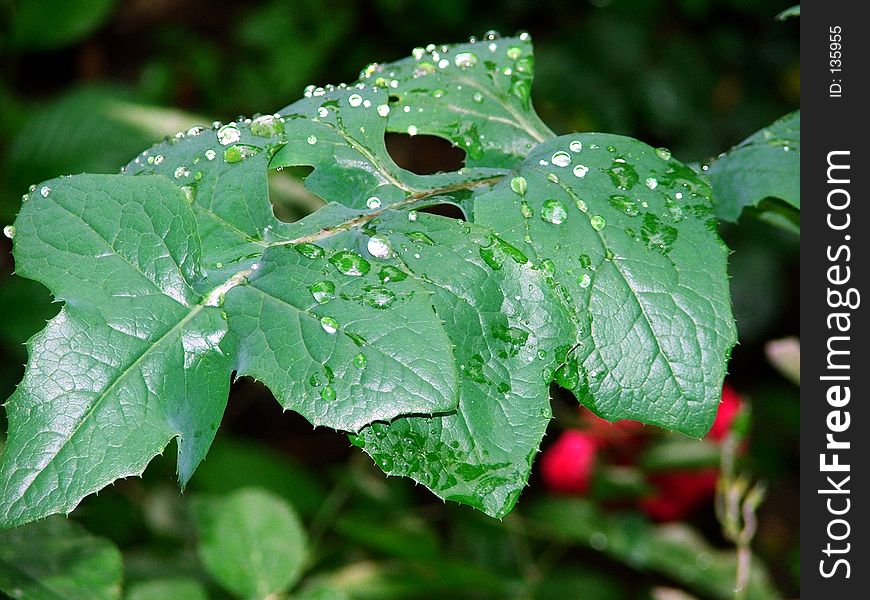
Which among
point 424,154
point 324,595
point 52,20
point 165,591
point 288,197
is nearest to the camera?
point 324,595

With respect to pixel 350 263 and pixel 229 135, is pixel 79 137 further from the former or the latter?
pixel 350 263

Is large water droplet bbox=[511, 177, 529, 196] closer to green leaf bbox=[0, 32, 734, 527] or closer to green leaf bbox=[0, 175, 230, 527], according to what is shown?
green leaf bbox=[0, 32, 734, 527]


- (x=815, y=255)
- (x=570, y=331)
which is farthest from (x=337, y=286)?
(x=815, y=255)

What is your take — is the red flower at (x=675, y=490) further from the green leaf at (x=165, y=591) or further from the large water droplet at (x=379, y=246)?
the large water droplet at (x=379, y=246)

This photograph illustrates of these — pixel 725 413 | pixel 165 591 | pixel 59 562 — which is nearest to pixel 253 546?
pixel 165 591

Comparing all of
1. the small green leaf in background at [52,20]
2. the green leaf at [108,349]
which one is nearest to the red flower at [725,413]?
the green leaf at [108,349]

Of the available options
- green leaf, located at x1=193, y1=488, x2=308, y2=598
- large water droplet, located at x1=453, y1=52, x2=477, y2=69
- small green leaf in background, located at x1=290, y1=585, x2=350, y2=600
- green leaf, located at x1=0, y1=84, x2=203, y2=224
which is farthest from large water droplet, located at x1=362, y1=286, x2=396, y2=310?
green leaf, located at x1=0, y1=84, x2=203, y2=224

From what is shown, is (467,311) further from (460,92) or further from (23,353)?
(23,353)
